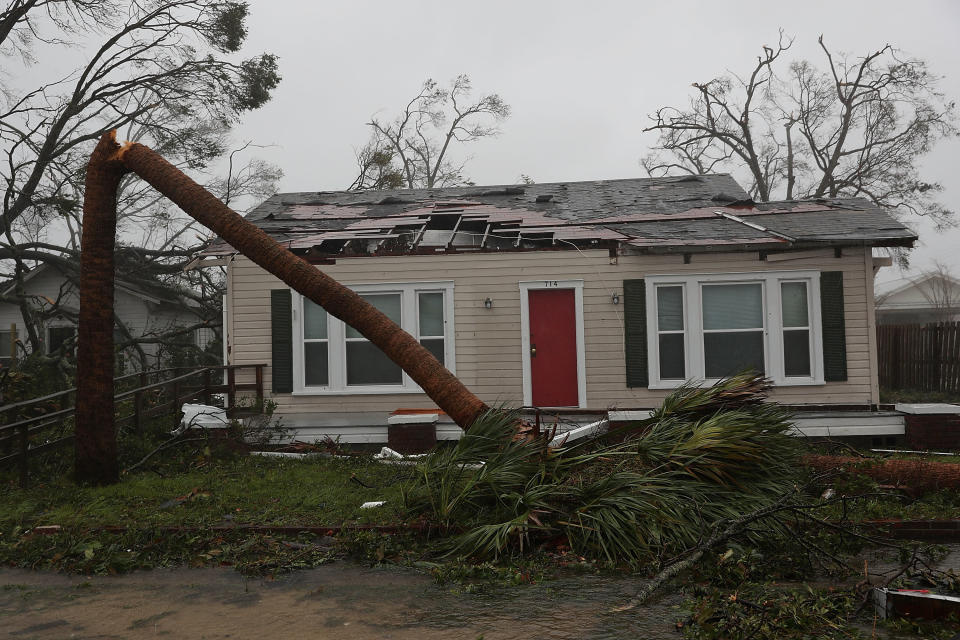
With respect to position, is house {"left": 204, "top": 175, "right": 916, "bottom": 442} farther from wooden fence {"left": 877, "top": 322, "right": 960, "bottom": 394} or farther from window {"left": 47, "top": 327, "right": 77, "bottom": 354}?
window {"left": 47, "top": 327, "right": 77, "bottom": 354}

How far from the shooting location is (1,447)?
8.18 meters

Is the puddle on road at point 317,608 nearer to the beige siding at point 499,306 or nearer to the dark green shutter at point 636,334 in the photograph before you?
the beige siding at point 499,306

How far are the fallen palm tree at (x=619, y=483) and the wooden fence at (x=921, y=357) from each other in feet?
35.6

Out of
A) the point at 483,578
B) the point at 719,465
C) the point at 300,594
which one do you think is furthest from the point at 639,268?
the point at 300,594

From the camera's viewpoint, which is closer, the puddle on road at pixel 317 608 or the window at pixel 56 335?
the puddle on road at pixel 317 608

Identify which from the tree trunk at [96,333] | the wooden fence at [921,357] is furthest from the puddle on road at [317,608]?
the wooden fence at [921,357]

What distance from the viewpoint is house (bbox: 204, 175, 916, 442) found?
10086mm

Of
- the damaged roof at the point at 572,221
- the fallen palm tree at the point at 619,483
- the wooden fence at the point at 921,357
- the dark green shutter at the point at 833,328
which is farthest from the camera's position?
the wooden fence at the point at 921,357

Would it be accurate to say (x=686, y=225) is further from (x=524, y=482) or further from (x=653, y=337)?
(x=524, y=482)

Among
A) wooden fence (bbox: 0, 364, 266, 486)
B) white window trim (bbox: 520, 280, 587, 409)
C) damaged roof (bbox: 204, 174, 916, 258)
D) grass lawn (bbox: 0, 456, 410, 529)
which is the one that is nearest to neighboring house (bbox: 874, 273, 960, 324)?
damaged roof (bbox: 204, 174, 916, 258)

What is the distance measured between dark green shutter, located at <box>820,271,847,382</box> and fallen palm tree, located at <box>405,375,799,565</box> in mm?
4304

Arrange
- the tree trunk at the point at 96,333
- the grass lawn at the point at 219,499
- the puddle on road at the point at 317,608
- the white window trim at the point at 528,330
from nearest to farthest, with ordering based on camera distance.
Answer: the puddle on road at the point at 317,608, the grass lawn at the point at 219,499, the tree trunk at the point at 96,333, the white window trim at the point at 528,330

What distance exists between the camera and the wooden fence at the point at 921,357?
14.6m

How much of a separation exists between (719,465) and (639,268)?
5.20 metres
